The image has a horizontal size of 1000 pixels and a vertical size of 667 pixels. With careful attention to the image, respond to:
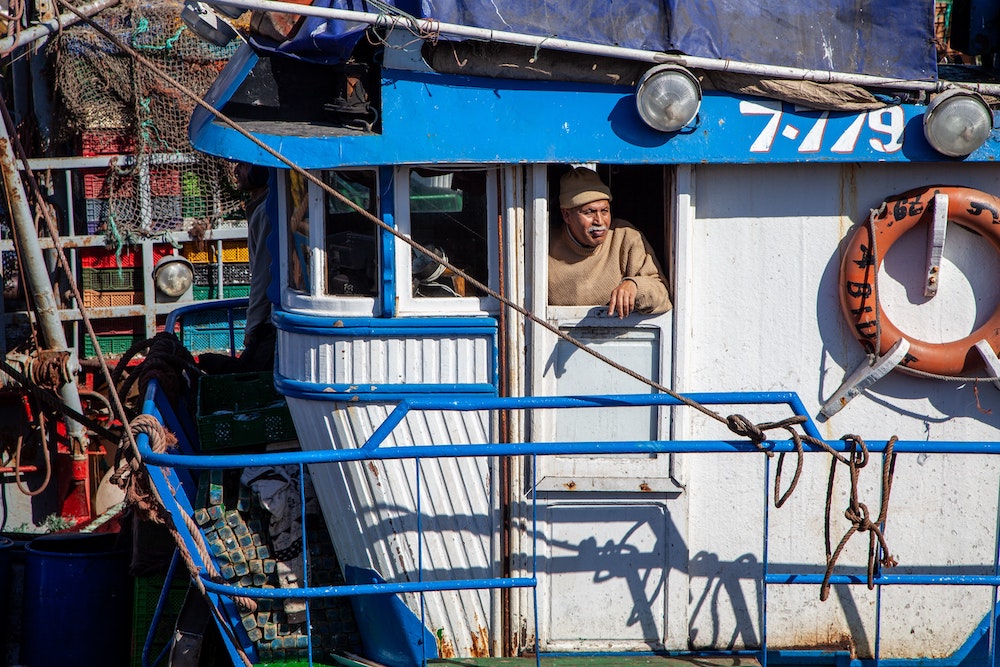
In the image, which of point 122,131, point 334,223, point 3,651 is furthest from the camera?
point 122,131

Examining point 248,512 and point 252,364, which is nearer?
point 248,512

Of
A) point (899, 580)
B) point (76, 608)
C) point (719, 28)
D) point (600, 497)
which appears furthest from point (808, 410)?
point (76, 608)

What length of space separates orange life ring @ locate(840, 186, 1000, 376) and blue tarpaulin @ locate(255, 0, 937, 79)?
1.69 ft

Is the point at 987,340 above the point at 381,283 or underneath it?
underneath

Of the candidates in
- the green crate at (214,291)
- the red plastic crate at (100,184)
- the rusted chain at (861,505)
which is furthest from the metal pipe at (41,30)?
the rusted chain at (861,505)

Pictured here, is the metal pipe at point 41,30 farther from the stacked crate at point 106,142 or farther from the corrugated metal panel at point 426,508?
the corrugated metal panel at point 426,508

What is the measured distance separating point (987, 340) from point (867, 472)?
0.73 meters

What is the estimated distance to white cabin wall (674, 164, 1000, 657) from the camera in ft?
13.8

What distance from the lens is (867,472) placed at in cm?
434

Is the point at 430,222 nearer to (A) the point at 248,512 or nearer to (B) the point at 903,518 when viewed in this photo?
(A) the point at 248,512

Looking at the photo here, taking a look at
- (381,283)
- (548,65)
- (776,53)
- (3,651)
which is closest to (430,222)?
(381,283)

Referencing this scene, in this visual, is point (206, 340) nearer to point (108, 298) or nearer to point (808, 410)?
point (108, 298)

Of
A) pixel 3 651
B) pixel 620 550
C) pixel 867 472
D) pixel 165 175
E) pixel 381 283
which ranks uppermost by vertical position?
pixel 165 175

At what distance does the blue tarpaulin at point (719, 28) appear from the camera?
389 centimetres
